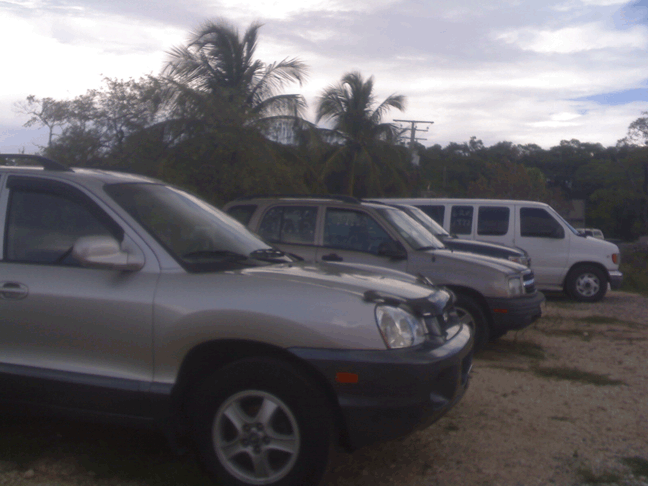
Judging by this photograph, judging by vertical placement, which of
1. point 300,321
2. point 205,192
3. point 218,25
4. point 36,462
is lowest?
point 36,462

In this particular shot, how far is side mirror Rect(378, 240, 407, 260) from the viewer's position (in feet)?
21.3

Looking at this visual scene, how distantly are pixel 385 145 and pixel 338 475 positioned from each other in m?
24.1

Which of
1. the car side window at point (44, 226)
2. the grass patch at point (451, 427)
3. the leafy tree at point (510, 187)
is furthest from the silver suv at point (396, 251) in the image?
the leafy tree at point (510, 187)

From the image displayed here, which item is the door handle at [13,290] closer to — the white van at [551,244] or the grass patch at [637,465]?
the grass patch at [637,465]

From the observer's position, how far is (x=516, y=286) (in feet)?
22.0

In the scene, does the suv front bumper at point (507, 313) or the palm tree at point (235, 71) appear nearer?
the suv front bumper at point (507, 313)

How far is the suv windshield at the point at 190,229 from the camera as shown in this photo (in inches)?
144

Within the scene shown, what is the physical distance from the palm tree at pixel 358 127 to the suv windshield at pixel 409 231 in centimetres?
1908

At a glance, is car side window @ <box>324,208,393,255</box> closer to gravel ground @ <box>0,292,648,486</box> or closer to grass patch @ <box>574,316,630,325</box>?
gravel ground @ <box>0,292,648,486</box>

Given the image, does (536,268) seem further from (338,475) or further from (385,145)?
(385,145)

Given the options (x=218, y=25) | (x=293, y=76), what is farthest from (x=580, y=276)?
(x=218, y=25)

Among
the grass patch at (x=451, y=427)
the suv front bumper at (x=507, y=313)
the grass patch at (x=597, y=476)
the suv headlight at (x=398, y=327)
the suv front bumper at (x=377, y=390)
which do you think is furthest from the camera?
the suv front bumper at (x=507, y=313)

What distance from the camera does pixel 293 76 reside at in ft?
64.4

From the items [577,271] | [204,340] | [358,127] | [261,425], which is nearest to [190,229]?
[204,340]
